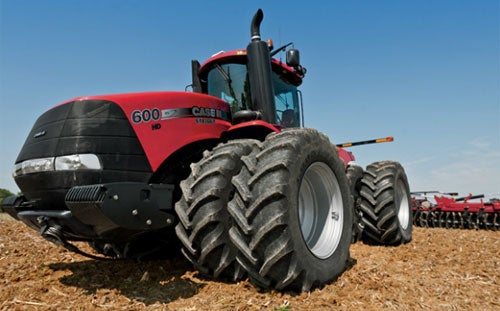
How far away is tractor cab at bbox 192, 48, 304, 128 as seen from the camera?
181 inches

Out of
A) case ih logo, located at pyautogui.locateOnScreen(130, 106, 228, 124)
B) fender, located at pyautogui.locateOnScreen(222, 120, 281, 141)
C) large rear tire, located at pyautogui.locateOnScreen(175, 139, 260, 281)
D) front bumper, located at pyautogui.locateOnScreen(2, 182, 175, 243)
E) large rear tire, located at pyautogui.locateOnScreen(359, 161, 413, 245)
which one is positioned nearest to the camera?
front bumper, located at pyautogui.locateOnScreen(2, 182, 175, 243)

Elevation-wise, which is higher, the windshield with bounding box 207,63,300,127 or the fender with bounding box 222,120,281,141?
the windshield with bounding box 207,63,300,127

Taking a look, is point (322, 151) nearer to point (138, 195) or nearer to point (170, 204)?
point (170, 204)

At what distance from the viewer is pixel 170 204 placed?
3240mm

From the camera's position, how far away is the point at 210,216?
118 inches

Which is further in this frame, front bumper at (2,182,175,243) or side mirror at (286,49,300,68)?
side mirror at (286,49,300,68)

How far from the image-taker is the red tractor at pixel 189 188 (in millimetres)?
2824

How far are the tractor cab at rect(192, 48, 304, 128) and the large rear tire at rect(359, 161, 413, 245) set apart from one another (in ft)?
5.46

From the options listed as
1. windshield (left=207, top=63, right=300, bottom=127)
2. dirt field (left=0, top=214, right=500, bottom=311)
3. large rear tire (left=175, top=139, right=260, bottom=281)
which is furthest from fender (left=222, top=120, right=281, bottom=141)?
dirt field (left=0, top=214, right=500, bottom=311)

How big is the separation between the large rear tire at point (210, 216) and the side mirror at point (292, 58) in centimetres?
204

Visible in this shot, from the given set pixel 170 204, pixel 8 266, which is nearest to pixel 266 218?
pixel 170 204

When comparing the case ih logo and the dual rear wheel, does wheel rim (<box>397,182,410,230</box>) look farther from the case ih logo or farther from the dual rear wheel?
the case ih logo

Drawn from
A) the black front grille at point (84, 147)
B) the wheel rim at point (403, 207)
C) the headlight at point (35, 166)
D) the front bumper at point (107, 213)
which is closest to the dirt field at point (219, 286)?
the front bumper at point (107, 213)

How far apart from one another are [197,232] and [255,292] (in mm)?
659
